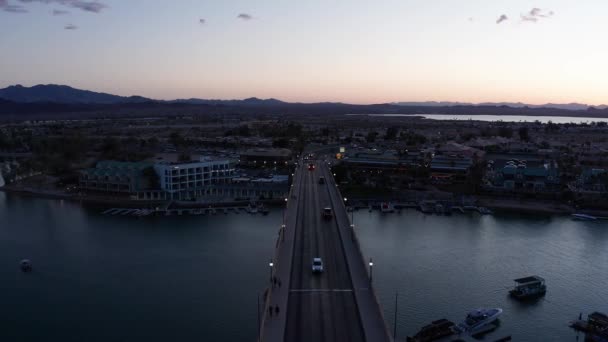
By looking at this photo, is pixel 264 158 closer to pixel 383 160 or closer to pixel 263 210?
pixel 383 160

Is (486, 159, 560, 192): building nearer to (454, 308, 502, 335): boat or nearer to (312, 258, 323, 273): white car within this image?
(454, 308, 502, 335): boat

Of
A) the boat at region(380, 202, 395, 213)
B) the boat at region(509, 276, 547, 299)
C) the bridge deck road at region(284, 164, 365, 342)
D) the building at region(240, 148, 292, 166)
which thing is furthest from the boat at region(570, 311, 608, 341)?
the building at region(240, 148, 292, 166)

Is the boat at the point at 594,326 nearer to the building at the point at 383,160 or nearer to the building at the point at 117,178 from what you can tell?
the building at the point at 383,160

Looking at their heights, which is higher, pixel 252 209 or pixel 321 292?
pixel 321 292

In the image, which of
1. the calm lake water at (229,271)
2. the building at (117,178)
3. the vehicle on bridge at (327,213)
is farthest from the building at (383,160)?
the vehicle on bridge at (327,213)

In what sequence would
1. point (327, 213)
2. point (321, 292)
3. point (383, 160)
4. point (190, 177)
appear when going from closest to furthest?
point (321, 292), point (327, 213), point (190, 177), point (383, 160)

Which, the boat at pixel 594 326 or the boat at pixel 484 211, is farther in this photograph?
the boat at pixel 484 211

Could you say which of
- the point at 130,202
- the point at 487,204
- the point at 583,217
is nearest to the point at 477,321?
the point at 583,217
